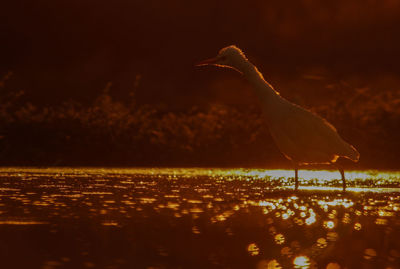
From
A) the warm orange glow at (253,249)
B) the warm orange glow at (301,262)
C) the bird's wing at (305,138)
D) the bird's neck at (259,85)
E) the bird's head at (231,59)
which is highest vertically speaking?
the bird's head at (231,59)

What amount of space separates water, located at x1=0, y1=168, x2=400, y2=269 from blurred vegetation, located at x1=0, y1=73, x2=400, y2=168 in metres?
4.23

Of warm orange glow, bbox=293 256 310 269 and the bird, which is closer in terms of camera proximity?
warm orange glow, bbox=293 256 310 269

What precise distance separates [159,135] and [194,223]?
377 inches

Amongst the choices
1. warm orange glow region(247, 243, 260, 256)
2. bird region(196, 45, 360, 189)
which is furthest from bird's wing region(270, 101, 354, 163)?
warm orange glow region(247, 243, 260, 256)

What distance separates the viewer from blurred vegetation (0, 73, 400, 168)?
16031 millimetres

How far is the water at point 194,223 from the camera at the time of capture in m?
5.29

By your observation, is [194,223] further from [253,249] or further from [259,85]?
[259,85]

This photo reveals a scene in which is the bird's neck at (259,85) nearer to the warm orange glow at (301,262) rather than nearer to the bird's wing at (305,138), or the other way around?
the bird's wing at (305,138)

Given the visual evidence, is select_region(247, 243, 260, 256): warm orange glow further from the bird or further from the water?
the bird

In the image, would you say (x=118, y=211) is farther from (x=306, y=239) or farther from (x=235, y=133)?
(x=235, y=133)

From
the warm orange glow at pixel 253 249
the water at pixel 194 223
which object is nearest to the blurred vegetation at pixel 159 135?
the water at pixel 194 223

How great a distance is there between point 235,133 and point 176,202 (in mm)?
8461

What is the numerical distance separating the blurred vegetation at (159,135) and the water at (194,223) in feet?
13.9

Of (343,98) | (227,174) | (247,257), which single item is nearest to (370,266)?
(247,257)
